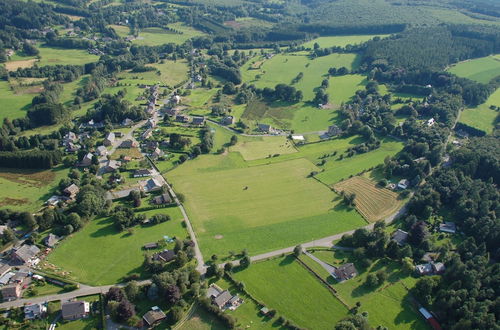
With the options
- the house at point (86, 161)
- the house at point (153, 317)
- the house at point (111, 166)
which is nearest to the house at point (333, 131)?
the house at point (111, 166)

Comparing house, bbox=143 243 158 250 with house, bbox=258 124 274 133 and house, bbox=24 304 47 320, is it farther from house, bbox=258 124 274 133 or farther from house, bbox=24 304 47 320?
house, bbox=258 124 274 133

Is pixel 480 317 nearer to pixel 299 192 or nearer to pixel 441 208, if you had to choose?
pixel 441 208

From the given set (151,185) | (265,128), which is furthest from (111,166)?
(265,128)

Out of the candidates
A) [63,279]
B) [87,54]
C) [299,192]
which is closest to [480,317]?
[299,192]

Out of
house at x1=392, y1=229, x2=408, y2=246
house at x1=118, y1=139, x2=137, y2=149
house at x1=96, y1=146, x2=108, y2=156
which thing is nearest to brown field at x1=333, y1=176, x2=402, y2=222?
house at x1=392, y1=229, x2=408, y2=246

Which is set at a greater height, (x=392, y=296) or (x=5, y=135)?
(x=5, y=135)

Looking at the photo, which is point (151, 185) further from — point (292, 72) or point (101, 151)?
point (292, 72)
